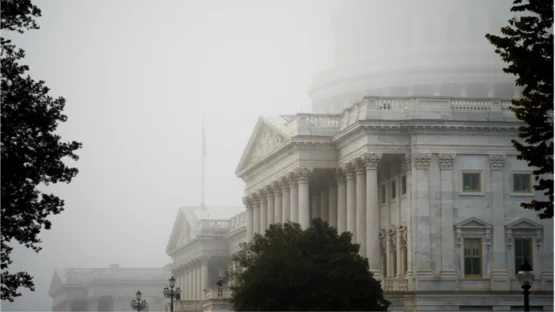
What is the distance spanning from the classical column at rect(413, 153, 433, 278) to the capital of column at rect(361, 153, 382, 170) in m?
2.40

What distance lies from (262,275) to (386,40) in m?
74.0

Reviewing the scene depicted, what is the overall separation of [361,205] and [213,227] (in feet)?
223

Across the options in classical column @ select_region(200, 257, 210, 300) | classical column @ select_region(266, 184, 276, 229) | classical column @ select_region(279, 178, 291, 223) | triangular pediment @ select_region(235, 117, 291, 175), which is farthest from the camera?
classical column @ select_region(200, 257, 210, 300)

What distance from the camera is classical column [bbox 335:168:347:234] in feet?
347

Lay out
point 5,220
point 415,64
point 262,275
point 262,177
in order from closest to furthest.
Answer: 1. point 5,220
2. point 262,275
3. point 262,177
4. point 415,64

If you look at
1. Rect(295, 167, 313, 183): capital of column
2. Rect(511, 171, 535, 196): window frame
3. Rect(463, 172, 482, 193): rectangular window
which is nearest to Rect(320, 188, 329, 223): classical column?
Rect(295, 167, 313, 183): capital of column

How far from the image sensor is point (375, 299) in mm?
81125

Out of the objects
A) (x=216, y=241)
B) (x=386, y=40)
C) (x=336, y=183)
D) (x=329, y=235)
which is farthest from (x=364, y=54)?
(x=329, y=235)

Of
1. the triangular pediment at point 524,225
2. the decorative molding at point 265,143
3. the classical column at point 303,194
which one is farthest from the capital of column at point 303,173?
the triangular pediment at point 524,225

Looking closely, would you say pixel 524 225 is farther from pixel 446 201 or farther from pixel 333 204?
pixel 333 204

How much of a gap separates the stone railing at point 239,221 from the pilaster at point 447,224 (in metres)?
55.1

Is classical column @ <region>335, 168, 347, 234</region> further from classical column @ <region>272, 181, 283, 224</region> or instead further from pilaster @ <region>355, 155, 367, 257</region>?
classical column @ <region>272, 181, 283, 224</region>

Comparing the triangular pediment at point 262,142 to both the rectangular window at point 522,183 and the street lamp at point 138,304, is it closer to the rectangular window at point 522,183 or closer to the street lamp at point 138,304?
the street lamp at point 138,304

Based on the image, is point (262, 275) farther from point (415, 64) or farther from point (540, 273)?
point (415, 64)
